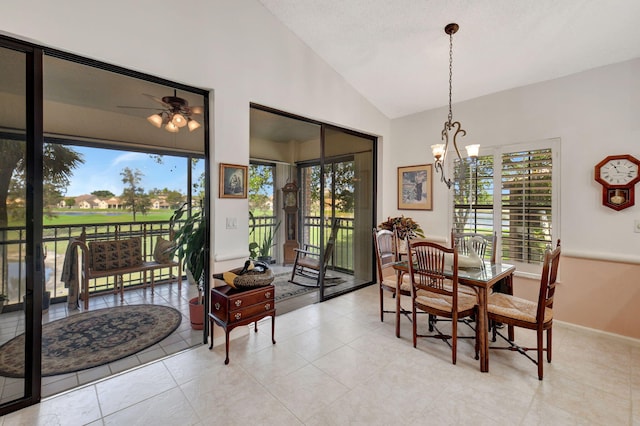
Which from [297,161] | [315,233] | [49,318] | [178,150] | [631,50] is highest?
[631,50]

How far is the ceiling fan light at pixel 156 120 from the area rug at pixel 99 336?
171 cm

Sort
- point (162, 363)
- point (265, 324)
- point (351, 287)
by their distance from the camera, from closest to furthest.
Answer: point (162, 363) < point (265, 324) < point (351, 287)

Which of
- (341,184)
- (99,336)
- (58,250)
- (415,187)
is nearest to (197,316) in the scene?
(99,336)

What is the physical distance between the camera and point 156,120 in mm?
2521

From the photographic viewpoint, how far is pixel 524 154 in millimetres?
3381

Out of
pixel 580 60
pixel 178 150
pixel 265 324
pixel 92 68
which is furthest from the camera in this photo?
pixel 265 324

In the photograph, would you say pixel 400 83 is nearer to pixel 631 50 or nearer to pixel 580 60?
pixel 580 60

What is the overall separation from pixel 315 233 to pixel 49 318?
399 centimetres

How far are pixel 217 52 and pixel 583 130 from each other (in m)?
3.83

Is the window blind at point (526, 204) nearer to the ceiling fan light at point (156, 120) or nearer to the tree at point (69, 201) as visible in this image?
the ceiling fan light at point (156, 120)

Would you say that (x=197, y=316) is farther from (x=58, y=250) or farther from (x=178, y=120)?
(x=178, y=120)

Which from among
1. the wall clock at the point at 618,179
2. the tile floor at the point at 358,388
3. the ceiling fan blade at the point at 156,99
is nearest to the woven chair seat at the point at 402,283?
the tile floor at the point at 358,388

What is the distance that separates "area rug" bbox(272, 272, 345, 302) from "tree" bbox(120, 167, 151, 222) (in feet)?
7.17

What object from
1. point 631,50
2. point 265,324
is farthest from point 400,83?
point 265,324
